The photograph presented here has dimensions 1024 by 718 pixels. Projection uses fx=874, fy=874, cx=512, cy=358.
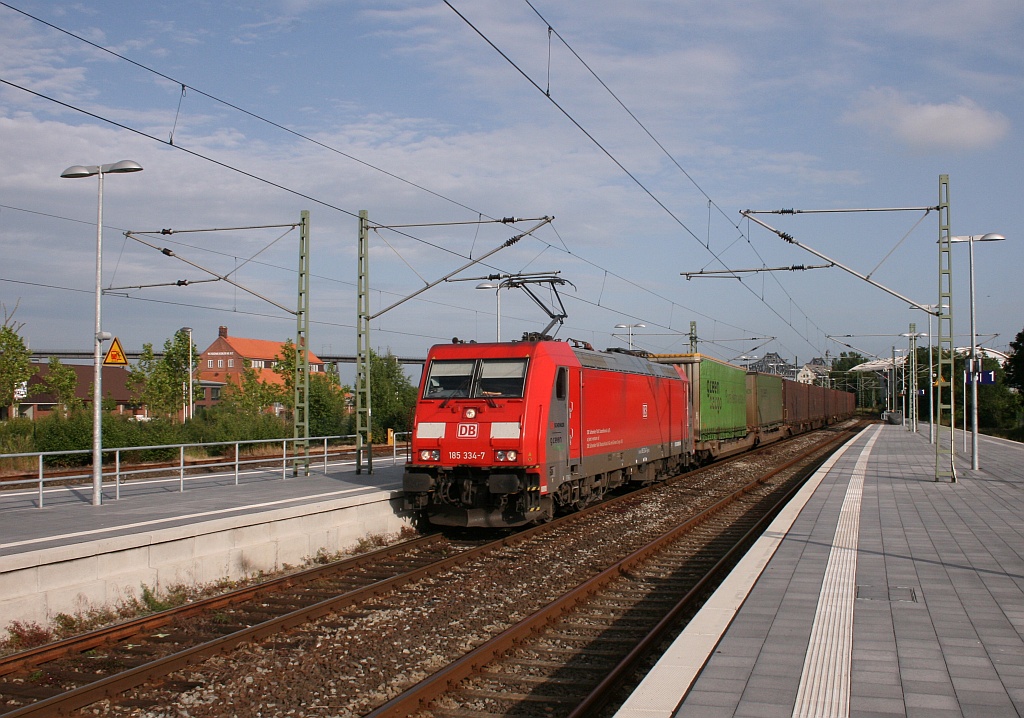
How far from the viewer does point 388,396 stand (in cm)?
3775

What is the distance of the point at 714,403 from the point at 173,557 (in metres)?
21.1

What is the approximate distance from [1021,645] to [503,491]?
7728mm

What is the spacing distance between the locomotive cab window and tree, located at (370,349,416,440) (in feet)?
70.1

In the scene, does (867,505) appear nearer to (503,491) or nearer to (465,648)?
(503,491)

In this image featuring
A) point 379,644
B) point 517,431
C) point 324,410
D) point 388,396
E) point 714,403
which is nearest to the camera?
point 379,644

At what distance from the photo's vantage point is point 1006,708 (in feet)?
17.5

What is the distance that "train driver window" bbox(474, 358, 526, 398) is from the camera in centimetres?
1404

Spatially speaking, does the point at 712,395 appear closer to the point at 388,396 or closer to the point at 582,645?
the point at 388,396

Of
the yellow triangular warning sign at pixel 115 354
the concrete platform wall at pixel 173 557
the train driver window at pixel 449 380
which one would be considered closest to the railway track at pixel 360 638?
the concrete platform wall at pixel 173 557

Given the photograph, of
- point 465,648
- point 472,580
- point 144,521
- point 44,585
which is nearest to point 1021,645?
point 465,648

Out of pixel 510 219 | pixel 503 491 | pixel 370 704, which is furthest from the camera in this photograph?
pixel 510 219

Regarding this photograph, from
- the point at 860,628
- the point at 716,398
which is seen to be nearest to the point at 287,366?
the point at 716,398

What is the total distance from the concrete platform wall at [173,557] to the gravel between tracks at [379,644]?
2253 mm

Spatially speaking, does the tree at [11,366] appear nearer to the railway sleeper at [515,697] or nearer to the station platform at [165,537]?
the station platform at [165,537]
